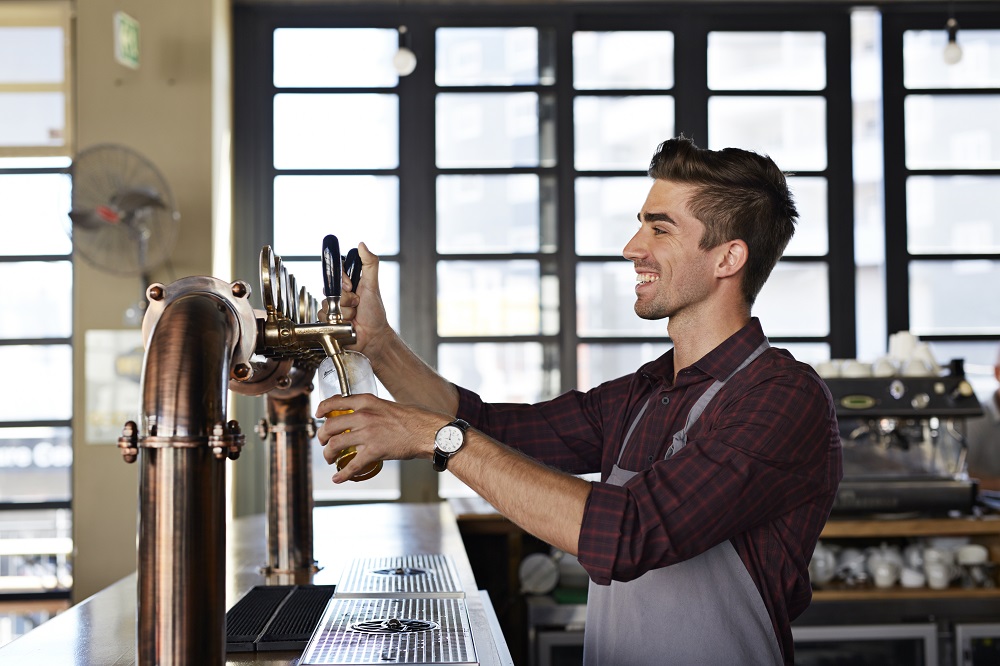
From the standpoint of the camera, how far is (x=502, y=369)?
4555 mm

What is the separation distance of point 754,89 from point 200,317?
3968 mm

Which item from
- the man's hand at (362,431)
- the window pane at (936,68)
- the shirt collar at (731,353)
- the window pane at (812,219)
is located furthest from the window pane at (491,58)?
the man's hand at (362,431)

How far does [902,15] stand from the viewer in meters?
4.62

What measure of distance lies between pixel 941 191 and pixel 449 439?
3936mm

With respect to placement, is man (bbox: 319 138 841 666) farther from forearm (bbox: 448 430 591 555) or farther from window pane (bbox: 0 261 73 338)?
window pane (bbox: 0 261 73 338)

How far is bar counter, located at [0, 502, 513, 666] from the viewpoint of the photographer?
1369mm

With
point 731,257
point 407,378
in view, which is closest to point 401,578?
point 407,378

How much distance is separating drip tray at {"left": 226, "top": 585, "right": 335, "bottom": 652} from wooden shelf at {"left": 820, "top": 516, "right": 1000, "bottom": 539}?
2070 millimetres

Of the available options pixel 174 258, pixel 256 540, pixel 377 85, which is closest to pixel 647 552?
pixel 256 540

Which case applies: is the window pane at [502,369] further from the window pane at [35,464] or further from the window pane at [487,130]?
the window pane at [35,464]

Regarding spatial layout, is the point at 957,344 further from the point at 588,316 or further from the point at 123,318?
the point at 123,318

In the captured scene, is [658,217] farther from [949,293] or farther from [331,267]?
[949,293]

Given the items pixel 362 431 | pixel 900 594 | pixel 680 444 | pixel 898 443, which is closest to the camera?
pixel 362 431

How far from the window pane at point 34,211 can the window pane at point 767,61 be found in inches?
117
